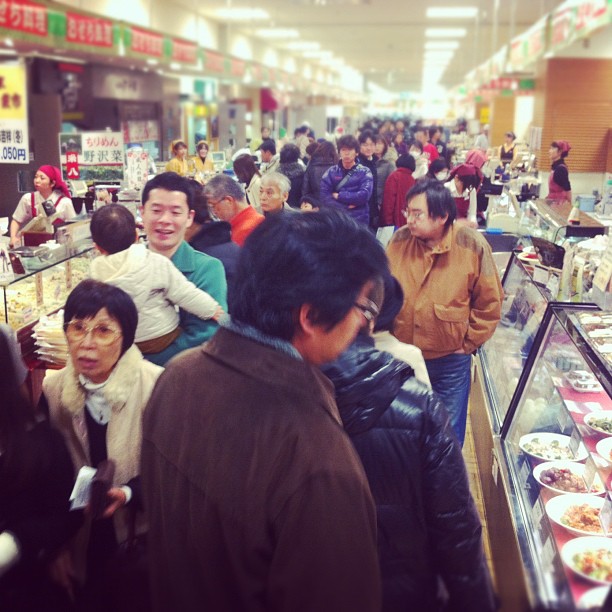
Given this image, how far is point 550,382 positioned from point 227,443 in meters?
2.76

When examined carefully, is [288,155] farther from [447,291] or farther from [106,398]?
[106,398]

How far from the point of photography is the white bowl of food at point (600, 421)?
3459 mm

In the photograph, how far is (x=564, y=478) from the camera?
11.5ft

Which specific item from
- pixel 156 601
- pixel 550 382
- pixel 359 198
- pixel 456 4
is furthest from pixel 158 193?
pixel 456 4

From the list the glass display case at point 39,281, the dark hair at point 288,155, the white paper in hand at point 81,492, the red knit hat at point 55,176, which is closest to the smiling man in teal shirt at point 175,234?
the glass display case at point 39,281

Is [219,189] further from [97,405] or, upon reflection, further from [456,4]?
[456,4]

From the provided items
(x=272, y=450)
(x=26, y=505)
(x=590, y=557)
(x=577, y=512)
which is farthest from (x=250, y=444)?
(x=577, y=512)

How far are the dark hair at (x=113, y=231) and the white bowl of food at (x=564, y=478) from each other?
217 cm

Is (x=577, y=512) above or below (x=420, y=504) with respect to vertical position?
below

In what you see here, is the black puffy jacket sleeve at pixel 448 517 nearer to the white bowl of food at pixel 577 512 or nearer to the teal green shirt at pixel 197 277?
the white bowl of food at pixel 577 512

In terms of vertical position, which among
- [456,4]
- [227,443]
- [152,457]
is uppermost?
[456,4]

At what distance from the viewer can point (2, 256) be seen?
4.46m

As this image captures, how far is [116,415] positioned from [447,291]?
1989 millimetres

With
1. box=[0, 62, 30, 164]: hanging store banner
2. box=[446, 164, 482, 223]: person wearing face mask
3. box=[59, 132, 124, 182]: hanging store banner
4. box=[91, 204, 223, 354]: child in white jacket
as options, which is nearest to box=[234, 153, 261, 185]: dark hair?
box=[59, 132, 124, 182]: hanging store banner
